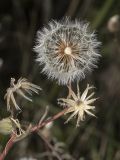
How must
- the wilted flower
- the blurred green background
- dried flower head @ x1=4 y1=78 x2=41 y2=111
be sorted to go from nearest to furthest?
dried flower head @ x1=4 y1=78 x2=41 y2=111
the wilted flower
the blurred green background

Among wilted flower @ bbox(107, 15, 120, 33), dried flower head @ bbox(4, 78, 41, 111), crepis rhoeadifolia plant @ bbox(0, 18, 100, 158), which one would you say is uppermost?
wilted flower @ bbox(107, 15, 120, 33)

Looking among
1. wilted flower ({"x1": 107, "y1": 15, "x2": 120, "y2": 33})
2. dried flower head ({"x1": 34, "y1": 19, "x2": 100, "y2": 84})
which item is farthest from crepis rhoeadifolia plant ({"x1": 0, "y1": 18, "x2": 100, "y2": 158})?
wilted flower ({"x1": 107, "y1": 15, "x2": 120, "y2": 33})

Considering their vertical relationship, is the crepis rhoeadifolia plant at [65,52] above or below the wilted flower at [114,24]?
below

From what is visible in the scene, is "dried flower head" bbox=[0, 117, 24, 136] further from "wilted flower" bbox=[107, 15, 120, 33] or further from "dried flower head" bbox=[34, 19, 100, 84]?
"wilted flower" bbox=[107, 15, 120, 33]

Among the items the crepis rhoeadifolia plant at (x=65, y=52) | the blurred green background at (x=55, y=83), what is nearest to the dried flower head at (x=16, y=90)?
the crepis rhoeadifolia plant at (x=65, y=52)

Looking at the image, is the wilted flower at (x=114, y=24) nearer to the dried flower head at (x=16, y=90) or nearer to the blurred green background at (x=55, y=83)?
the blurred green background at (x=55, y=83)

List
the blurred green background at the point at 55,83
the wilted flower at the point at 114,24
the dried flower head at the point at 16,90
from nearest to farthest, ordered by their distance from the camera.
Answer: the dried flower head at the point at 16,90 → the wilted flower at the point at 114,24 → the blurred green background at the point at 55,83

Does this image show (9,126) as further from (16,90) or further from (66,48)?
(66,48)

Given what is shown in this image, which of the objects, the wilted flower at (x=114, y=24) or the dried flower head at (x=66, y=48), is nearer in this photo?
the dried flower head at (x=66, y=48)
